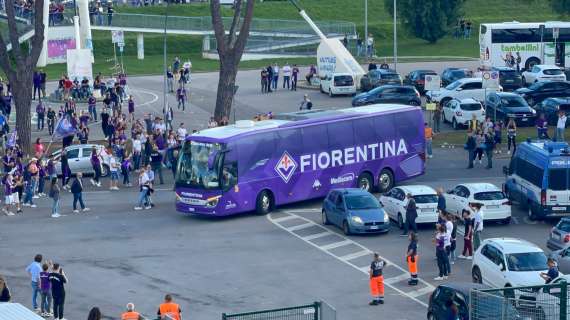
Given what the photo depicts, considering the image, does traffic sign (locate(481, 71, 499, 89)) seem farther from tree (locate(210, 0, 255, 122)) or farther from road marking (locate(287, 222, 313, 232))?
road marking (locate(287, 222, 313, 232))

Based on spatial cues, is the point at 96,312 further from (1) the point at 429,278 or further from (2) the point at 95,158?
(2) the point at 95,158

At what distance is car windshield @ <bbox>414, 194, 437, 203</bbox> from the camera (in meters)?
38.9

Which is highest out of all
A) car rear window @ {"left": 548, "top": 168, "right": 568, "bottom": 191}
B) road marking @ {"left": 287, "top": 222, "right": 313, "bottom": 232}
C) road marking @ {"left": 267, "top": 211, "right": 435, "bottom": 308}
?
car rear window @ {"left": 548, "top": 168, "right": 568, "bottom": 191}

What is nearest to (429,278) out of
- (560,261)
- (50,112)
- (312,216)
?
(560,261)

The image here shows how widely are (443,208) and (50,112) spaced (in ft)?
81.9

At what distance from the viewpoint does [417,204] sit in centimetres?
3881

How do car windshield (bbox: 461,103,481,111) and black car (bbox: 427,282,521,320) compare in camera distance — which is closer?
black car (bbox: 427,282,521,320)

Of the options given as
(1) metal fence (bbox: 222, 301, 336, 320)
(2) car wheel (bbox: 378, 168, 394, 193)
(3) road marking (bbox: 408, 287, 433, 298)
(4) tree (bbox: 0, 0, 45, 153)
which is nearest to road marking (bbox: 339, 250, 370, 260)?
(3) road marking (bbox: 408, 287, 433, 298)

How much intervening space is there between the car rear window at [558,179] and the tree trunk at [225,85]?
18.2 metres

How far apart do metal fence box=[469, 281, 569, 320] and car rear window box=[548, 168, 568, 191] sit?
15286mm

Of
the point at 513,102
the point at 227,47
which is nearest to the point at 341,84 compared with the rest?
the point at 513,102

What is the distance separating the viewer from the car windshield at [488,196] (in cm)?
3903

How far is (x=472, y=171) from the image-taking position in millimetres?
48781

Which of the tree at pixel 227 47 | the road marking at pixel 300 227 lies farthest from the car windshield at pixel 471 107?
the road marking at pixel 300 227
